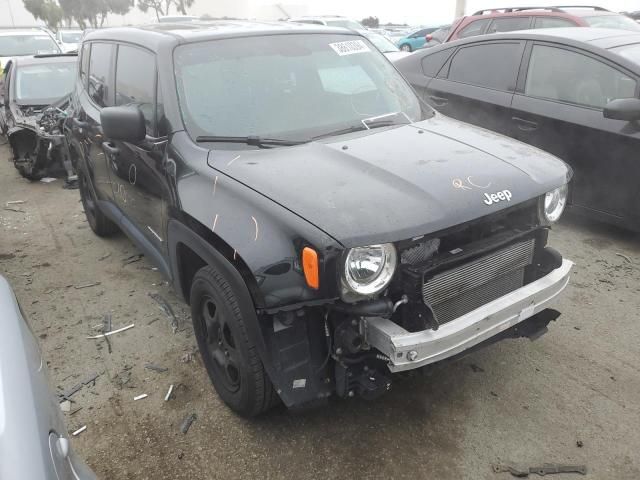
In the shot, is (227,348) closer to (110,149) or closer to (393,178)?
(393,178)

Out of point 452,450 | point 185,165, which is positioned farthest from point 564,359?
point 185,165

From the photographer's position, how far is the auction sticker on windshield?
347 centimetres

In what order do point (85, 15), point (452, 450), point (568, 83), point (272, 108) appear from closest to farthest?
point (452, 450) < point (272, 108) < point (568, 83) < point (85, 15)

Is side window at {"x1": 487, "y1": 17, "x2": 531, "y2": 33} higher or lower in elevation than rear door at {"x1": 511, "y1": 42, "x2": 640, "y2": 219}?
higher

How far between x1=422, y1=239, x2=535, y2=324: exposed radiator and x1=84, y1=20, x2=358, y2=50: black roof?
1.94m

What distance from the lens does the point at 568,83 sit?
458cm

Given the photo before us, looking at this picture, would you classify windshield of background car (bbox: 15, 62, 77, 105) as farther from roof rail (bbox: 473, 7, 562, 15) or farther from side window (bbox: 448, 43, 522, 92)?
roof rail (bbox: 473, 7, 562, 15)

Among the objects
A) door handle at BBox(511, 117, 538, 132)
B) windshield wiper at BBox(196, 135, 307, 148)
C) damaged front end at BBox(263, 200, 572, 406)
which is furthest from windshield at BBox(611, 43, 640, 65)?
windshield wiper at BBox(196, 135, 307, 148)

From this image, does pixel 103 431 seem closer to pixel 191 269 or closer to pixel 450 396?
pixel 191 269

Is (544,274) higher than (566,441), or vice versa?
(544,274)

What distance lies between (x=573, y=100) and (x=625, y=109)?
0.62m

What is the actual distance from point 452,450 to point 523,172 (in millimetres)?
1363

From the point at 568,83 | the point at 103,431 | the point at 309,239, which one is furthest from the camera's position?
the point at 568,83

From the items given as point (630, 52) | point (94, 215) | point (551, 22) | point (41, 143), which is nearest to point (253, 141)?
point (94, 215)
